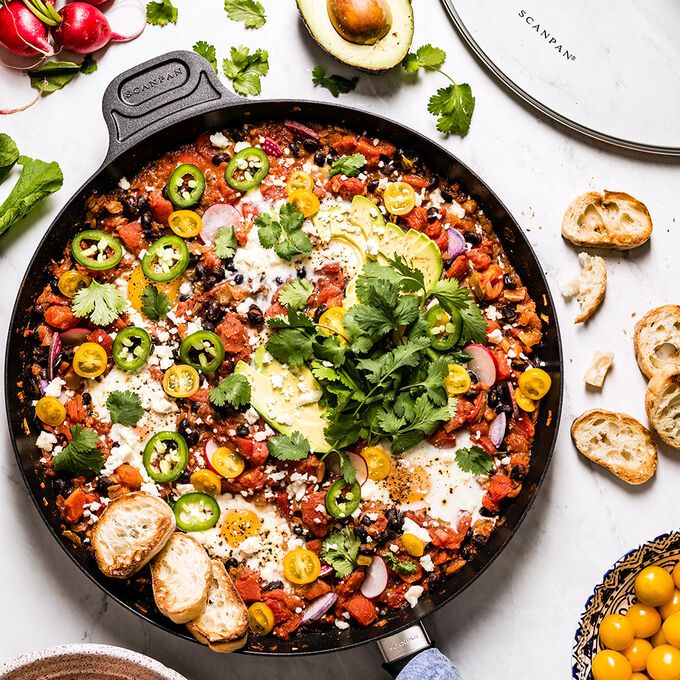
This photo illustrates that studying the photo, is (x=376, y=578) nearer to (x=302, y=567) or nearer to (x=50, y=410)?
(x=302, y=567)

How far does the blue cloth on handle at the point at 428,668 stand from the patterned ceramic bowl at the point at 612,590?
25.6 inches

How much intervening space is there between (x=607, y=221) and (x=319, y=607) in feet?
7.75

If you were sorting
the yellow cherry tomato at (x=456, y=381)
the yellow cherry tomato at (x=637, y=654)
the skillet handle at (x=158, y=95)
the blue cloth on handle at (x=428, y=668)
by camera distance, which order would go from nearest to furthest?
1. the blue cloth on handle at (x=428, y=668)
2. the skillet handle at (x=158, y=95)
3. the yellow cherry tomato at (x=456, y=381)
4. the yellow cherry tomato at (x=637, y=654)

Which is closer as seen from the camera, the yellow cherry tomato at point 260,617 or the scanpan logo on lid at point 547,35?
the yellow cherry tomato at point 260,617

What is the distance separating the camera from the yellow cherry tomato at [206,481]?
3.76m

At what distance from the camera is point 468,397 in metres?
3.86

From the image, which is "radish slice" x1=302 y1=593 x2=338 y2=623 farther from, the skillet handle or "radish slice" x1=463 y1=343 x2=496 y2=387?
the skillet handle

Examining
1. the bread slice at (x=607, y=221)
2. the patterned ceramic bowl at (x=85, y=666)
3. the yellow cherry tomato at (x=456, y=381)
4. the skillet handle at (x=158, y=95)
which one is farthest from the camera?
the bread slice at (x=607, y=221)

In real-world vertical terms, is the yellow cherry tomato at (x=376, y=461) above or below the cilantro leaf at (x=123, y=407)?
below

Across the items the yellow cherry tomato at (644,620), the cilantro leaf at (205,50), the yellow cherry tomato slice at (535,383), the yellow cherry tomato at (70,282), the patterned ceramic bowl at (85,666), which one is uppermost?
the cilantro leaf at (205,50)

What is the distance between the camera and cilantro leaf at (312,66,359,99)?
4.06 metres

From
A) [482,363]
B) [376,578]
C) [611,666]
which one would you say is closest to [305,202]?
[482,363]

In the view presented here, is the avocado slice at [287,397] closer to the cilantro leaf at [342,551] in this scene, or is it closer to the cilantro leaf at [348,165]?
the cilantro leaf at [342,551]

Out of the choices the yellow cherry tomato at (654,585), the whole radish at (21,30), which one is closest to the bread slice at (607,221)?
the yellow cherry tomato at (654,585)
